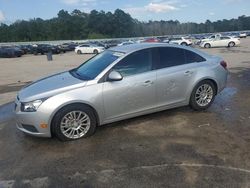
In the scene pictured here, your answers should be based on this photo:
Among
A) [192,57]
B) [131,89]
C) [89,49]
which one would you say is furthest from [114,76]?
[89,49]

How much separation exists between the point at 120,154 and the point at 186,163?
101cm

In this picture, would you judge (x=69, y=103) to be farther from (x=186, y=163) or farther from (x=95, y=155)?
(x=186, y=163)

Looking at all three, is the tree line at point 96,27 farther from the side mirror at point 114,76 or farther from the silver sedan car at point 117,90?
the side mirror at point 114,76

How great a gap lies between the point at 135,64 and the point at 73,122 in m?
1.62

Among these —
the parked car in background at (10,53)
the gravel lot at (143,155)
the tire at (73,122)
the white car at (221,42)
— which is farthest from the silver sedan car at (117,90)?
the parked car in background at (10,53)

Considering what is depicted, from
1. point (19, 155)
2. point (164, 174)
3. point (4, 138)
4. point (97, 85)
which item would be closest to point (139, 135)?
point (97, 85)

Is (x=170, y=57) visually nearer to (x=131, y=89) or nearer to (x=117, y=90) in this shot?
(x=131, y=89)

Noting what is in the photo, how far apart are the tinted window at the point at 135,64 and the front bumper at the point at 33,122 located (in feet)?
5.20

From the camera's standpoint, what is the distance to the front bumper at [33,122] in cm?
520

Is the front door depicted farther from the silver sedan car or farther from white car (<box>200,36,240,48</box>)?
white car (<box>200,36,240,48</box>)

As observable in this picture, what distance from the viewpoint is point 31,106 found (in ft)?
17.4

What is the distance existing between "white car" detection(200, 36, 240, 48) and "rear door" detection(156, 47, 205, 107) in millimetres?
35550

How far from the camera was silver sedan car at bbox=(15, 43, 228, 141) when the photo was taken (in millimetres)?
5312

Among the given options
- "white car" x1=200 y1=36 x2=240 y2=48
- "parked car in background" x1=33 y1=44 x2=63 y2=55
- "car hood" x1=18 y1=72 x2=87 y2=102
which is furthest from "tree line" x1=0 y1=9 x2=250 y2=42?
"car hood" x1=18 y1=72 x2=87 y2=102
